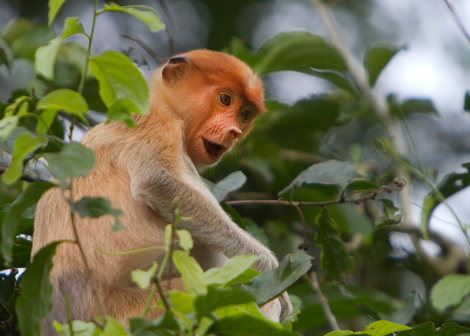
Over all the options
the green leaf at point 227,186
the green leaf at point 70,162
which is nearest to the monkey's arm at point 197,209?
the green leaf at point 227,186

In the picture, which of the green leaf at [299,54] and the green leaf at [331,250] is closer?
the green leaf at [331,250]

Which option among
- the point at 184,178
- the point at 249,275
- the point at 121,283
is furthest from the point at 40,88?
the point at 249,275

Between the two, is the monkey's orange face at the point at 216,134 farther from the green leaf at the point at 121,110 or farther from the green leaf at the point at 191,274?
the green leaf at the point at 191,274

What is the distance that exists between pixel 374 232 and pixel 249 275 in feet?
10.3

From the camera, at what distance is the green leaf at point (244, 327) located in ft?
5.49

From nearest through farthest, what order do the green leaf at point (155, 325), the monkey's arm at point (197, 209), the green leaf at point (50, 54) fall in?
1. the green leaf at point (155, 325)
2. the green leaf at point (50, 54)
3. the monkey's arm at point (197, 209)

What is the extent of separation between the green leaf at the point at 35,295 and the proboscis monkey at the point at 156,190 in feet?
3.35

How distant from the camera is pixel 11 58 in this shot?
4.29m

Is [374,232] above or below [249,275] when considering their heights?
below

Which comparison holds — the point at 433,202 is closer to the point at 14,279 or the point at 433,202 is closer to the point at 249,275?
the point at 249,275

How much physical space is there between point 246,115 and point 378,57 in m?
1.42

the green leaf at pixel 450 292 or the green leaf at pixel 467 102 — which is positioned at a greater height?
the green leaf at pixel 467 102

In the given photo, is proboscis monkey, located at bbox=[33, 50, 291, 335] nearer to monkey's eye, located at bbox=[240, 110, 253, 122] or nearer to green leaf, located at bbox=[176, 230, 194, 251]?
monkey's eye, located at bbox=[240, 110, 253, 122]

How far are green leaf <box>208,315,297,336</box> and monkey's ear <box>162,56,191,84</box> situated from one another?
2.91 metres
